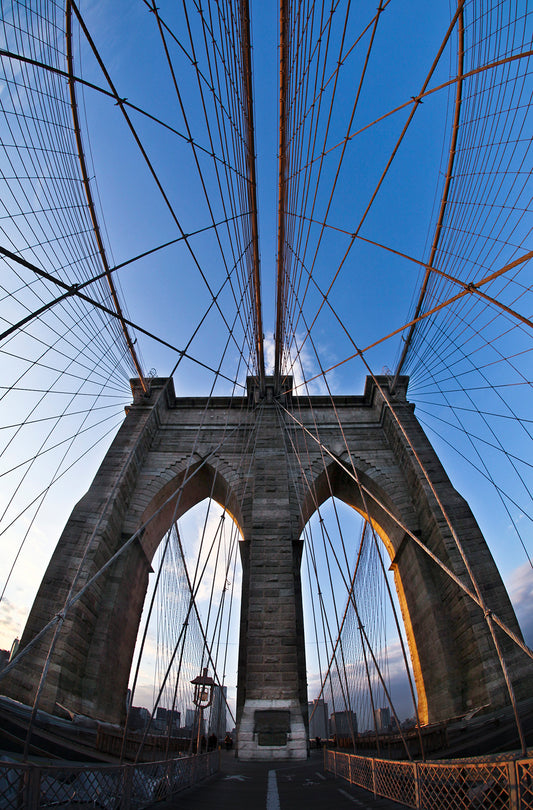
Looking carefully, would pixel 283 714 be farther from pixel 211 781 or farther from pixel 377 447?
pixel 377 447

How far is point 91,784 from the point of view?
2369 millimetres

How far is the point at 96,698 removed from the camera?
8781 millimetres

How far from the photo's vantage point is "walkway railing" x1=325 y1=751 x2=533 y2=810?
1.79 metres

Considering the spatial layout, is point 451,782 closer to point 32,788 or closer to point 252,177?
point 32,788

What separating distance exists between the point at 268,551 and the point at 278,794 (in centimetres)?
622

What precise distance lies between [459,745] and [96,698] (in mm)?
6975

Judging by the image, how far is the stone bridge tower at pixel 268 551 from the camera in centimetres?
805

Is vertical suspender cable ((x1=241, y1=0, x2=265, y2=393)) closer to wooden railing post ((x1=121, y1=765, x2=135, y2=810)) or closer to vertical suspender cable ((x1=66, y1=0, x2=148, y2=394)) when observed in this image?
vertical suspender cable ((x1=66, y1=0, x2=148, y2=394))

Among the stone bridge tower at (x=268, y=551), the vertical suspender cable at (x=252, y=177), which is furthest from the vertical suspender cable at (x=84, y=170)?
the vertical suspender cable at (x=252, y=177)

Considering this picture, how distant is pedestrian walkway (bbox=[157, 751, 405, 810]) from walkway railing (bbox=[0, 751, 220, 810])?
0.50ft

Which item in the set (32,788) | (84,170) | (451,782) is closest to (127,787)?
(32,788)

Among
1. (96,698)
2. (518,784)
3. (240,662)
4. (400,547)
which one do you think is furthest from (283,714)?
(518,784)

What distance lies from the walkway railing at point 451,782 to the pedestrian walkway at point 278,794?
0.35 feet

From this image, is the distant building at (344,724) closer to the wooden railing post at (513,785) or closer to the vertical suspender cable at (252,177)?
the wooden railing post at (513,785)
